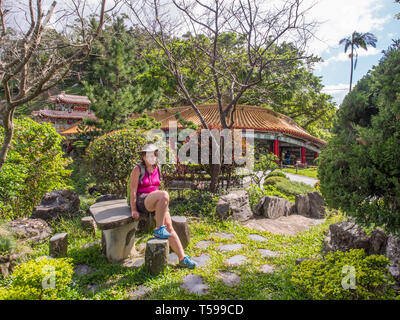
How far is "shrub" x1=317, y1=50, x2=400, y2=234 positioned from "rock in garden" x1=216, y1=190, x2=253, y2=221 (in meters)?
2.67

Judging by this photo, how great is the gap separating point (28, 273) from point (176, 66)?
5510mm

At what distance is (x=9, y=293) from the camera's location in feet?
7.35

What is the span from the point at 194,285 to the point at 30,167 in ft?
14.8

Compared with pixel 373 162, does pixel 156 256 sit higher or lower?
lower

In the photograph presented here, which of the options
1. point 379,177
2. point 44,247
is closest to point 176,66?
point 44,247

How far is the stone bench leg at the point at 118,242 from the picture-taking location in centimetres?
347

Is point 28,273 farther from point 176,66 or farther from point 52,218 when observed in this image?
point 176,66

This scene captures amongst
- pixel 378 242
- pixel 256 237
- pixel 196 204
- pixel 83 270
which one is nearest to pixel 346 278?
pixel 378 242

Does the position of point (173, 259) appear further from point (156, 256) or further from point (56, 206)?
point (56, 206)

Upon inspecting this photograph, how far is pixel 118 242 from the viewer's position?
350 centimetres

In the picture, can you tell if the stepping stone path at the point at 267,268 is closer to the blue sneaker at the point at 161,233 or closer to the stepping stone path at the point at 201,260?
the stepping stone path at the point at 201,260

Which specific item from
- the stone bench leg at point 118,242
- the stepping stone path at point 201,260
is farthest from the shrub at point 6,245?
the stepping stone path at point 201,260

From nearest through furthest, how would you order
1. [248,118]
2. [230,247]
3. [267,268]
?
1. [267,268]
2. [230,247]
3. [248,118]

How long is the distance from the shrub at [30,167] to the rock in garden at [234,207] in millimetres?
3703
